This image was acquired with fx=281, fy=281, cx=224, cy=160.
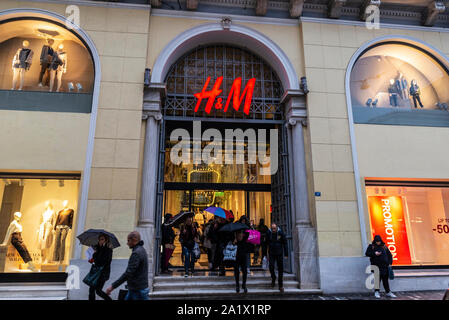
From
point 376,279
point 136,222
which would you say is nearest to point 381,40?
point 376,279

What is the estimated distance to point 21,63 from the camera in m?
9.39

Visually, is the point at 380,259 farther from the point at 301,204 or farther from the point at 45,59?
the point at 45,59

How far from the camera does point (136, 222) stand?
8.27m

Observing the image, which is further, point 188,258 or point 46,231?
point 188,258

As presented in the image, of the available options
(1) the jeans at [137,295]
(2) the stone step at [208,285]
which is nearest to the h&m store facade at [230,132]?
(2) the stone step at [208,285]

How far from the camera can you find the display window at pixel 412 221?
9.45 metres

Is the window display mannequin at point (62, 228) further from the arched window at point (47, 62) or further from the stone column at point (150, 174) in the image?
the arched window at point (47, 62)

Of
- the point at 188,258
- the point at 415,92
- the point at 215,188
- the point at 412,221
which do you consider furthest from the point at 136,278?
the point at 415,92

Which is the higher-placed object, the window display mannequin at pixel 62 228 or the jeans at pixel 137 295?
the window display mannequin at pixel 62 228

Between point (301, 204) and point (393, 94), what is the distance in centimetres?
574

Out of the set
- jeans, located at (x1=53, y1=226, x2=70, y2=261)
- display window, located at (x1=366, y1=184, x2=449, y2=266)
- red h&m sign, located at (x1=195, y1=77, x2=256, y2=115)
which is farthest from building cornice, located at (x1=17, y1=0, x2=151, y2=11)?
display window, located at (x1=366, y1=184, x2=449, y2=266)

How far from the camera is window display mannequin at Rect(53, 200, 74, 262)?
324 inches

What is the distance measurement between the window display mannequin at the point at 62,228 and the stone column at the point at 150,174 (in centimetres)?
219

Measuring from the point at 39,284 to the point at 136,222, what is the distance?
119 inches
